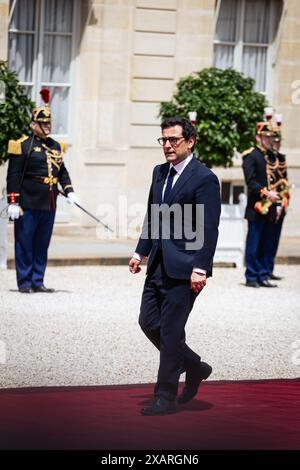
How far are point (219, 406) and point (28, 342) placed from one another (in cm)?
265

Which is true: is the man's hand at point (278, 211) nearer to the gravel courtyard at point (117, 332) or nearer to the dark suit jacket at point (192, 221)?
the gravel courtyard at point (117, 332)

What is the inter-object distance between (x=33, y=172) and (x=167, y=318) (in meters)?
5.73

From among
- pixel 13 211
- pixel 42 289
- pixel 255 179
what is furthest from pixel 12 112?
pixel 255 179

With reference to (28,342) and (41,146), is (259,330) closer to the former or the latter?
(28,342)

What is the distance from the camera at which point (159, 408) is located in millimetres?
8453

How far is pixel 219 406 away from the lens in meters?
8.84

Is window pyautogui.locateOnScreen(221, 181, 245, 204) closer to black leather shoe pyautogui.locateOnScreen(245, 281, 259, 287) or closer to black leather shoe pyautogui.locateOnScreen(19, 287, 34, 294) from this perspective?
black leather shoe pyautogui.locateOnScreen(245, 281, 259, 287)

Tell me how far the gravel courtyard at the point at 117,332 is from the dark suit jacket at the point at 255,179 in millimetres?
758

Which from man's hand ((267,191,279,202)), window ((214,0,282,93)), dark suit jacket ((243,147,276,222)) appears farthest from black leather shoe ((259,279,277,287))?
window ((214,0,282,93))

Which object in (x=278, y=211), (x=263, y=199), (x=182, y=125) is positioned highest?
(x=182, y=125)

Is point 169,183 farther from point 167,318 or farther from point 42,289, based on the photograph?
point 42,289

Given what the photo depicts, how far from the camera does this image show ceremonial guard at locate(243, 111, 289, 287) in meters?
15.3

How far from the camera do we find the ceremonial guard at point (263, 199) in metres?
15.3

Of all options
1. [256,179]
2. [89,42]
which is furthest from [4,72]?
[89,42]
